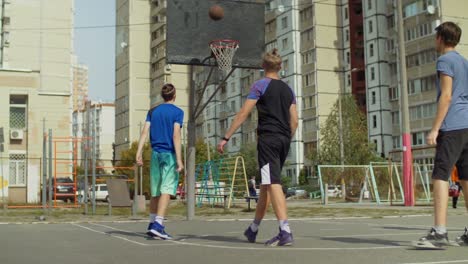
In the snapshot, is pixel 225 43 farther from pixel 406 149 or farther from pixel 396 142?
pixel 396 142

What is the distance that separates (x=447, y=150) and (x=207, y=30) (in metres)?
8.75

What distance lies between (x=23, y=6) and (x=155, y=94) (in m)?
37.4

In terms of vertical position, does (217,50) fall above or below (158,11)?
below

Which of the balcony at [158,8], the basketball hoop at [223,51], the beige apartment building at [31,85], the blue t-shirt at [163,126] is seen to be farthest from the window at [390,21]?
the blue t-shirt at [163,126]

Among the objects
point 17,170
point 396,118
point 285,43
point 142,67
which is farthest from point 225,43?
point 142,67

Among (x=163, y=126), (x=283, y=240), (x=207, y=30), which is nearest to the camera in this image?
(x=283, y=240)

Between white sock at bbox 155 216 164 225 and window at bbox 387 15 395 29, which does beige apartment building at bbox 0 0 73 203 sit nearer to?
white sock at bbox 155 216 164 225

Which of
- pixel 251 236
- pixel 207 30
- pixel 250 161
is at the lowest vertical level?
pixel 251 236

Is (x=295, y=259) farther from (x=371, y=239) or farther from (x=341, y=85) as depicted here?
(x=341, y=85)

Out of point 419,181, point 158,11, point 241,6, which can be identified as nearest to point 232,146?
point 158,11

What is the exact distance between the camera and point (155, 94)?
103m

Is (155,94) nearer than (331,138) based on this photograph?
No

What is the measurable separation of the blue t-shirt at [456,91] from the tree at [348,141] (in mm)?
48208

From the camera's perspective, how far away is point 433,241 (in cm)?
646
